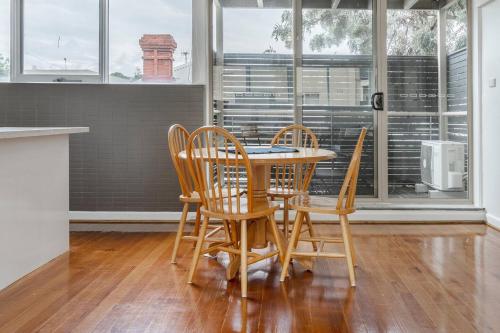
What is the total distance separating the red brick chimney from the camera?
4547mm

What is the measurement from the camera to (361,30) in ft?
15.2

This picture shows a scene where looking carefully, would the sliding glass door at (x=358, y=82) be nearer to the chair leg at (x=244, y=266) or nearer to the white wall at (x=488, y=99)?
the white wall at (x=488, y=99)

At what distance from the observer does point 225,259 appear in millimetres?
3244

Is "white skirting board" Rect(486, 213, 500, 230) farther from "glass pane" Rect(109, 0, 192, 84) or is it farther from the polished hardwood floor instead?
"glass pane" Rect(109, 0, 192, 84)

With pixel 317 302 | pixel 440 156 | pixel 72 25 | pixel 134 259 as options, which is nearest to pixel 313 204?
pixel 317 302

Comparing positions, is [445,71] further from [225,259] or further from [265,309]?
[265,309]

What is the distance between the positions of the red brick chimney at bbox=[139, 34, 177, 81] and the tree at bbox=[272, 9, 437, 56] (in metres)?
1.00

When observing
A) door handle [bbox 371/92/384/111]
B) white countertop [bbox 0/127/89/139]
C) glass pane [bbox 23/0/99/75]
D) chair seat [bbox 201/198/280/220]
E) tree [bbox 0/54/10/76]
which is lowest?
chair seat [bbox 201/198/280/220]

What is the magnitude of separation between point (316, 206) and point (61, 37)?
318 cm

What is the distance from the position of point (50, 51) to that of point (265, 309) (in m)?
3.50

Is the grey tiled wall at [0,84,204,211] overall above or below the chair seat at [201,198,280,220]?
above

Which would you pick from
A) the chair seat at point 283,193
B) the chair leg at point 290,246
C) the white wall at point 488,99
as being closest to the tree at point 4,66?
the chair seat at point 283,193

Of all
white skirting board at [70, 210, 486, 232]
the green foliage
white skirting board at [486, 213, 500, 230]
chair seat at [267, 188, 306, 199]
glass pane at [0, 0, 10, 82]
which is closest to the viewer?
chair seat at [267, 188, 306, 199]

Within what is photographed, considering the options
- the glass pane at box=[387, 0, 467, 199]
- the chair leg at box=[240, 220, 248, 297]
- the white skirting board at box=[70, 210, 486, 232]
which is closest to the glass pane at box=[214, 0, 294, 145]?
the white skirting board at box=[70, 210, 486, 232]
